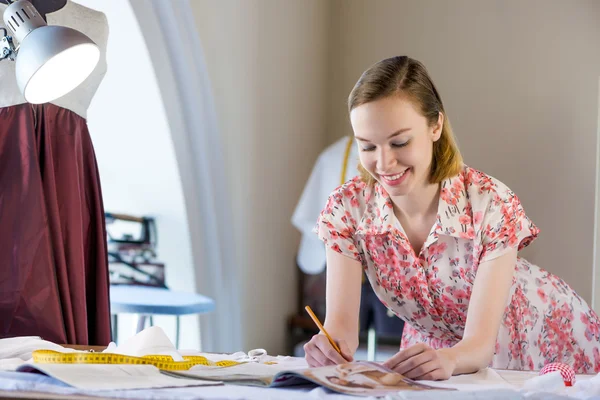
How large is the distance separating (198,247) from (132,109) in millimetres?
655

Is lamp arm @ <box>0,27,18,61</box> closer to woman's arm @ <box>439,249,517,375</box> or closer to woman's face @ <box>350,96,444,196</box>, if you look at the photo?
woman's face @ <box>350,96,444,196</box>

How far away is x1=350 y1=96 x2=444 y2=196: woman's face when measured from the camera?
5.12 feet

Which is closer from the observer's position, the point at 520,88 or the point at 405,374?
the point at 405,374

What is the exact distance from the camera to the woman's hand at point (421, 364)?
1246 mm

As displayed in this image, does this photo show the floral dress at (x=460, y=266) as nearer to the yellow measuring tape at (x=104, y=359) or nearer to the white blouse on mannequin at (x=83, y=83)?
the yellow measuring tape at (x=104, y=359)

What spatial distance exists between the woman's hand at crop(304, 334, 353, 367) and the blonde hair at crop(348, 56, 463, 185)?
484 mm

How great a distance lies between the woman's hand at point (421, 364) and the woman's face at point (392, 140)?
1.42 feet

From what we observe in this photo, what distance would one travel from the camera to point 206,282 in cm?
330

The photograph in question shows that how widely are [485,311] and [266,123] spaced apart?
7.61 ft

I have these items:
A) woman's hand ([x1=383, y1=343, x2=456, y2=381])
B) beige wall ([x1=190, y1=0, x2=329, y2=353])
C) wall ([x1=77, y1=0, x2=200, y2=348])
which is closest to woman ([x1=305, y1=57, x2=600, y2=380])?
woman's hand ([x1=383, y1=343, x2=456, y2=381])

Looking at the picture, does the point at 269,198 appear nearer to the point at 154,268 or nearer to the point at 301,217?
the point at 301,217

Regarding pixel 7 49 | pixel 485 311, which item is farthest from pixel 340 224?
pixel 7 49

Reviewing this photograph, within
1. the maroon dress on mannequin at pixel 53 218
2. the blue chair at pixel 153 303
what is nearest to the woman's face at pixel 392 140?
the maroon dress on mannequin at pixel 53 218

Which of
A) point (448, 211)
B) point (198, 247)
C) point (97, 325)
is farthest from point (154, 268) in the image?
point (448, 211)
